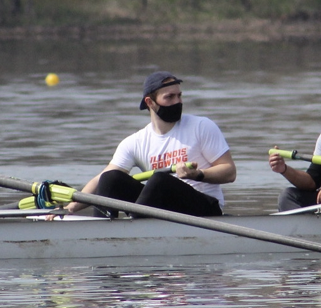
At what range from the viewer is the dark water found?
7.24m

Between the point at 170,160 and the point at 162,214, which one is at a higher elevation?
the point at 170,160

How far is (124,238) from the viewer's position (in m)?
8.03

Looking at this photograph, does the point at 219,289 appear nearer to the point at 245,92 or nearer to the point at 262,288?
the point at 262,288

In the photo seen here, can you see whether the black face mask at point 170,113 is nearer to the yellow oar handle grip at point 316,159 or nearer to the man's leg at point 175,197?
the man's leg at point 175,197

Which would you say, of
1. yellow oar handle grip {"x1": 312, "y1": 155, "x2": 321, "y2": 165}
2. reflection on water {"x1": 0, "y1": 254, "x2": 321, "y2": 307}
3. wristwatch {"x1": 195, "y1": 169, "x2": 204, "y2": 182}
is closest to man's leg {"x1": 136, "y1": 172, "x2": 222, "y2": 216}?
wristwatch {"x1": 195, "y1": 169, "x2": 204, "y2": 182}

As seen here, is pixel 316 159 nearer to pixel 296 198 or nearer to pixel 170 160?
pixel 296 198

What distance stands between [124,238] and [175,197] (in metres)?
0.46

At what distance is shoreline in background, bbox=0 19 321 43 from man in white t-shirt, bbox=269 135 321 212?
3969 centimetres

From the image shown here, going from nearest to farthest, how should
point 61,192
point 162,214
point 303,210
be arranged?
point 162,214 < point 61,192 < point 303,210

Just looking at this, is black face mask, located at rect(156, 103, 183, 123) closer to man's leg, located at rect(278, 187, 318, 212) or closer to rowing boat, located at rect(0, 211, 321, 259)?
rowing boat, located at rect(0, 211, 321, 259)

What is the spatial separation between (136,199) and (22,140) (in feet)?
26.5

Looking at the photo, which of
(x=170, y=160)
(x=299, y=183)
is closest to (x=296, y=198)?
(x=299, y=183)

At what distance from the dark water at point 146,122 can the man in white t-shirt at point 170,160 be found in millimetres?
453

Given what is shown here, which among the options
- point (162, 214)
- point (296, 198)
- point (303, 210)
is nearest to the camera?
point (162, 214)
